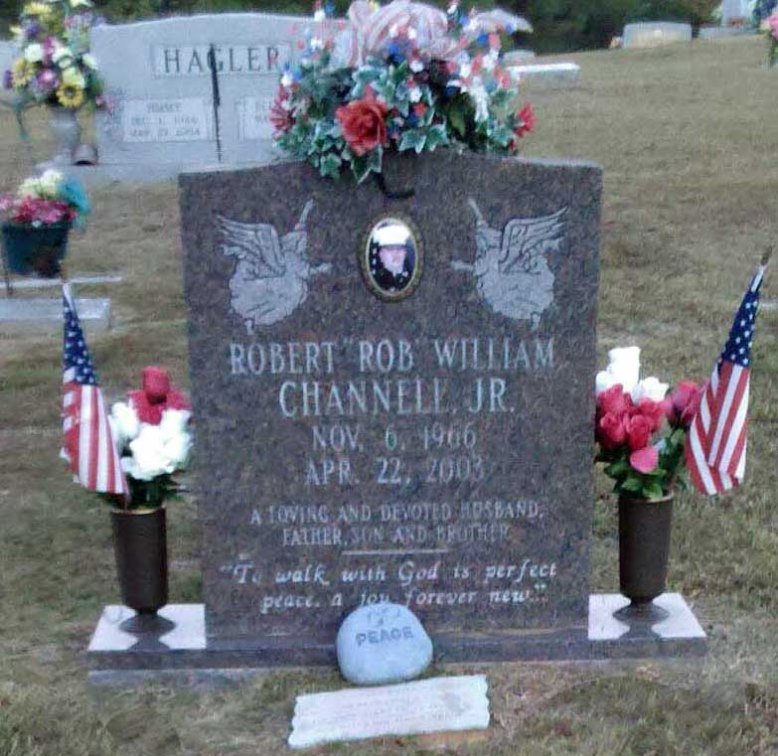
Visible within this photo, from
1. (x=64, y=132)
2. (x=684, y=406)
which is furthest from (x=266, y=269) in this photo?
(x=64, y=132)

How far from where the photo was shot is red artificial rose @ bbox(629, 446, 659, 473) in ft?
13.2

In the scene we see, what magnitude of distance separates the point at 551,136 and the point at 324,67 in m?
13.5

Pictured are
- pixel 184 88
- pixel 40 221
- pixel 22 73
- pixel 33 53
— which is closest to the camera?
pixel 40 221

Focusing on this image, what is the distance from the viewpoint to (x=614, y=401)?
411 cm

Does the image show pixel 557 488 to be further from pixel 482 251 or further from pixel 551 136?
pixel 551 136

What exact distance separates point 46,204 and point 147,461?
16.7 ft

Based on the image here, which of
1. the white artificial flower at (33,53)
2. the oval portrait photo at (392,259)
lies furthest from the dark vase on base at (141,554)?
the white artificial flower at (33,53)

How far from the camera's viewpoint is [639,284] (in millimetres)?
9438

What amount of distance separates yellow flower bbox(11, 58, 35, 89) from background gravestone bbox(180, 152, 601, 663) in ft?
34.6

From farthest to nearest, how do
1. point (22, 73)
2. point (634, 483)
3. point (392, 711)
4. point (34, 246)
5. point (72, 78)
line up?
point (72, 78), point (22, 73), point (34, 246), point (634, 483), point (392, 711)

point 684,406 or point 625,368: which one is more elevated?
point 625,368

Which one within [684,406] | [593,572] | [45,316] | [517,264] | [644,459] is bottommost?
[593,572]

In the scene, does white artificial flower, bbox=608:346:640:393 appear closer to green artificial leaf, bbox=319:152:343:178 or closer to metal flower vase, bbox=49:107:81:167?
green artificial leaf, bbox=319:152:343:178

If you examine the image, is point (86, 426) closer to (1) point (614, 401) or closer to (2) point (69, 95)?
(1) point (614, 401)
